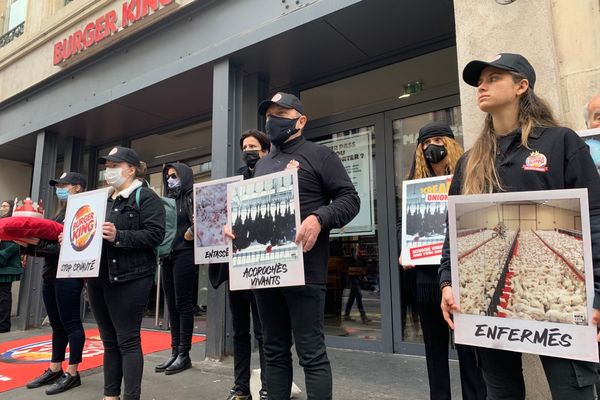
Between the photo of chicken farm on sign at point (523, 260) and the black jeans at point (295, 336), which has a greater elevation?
the photo of chicken farm on sign at point (523, 260)

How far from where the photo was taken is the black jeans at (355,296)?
5125mm

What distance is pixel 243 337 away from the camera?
3354mm

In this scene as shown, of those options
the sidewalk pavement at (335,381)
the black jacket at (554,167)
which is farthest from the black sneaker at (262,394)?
the black jacket at (554,167)

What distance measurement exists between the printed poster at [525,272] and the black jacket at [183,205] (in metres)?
3.20

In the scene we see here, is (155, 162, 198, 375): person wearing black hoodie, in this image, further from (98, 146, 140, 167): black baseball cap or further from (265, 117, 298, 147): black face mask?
(265, 117, 298, 147): black face mask

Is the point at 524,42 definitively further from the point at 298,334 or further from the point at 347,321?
the point at 347,321

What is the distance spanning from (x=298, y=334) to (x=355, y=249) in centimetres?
298

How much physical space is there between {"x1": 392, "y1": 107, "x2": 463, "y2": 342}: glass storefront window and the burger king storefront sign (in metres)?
3.39

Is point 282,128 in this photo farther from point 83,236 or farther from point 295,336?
point 83,236

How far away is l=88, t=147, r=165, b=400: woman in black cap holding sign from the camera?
9.51 ft

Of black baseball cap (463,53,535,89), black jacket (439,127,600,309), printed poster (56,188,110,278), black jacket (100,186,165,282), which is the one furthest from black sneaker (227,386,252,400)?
black baseball cap (463,53,535,89)

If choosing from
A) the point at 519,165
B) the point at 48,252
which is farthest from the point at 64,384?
the point at 519,165

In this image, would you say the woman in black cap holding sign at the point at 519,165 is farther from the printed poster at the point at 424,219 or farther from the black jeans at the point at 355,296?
the black jeans at the point at 355,296

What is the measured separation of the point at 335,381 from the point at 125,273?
2.05 meters
